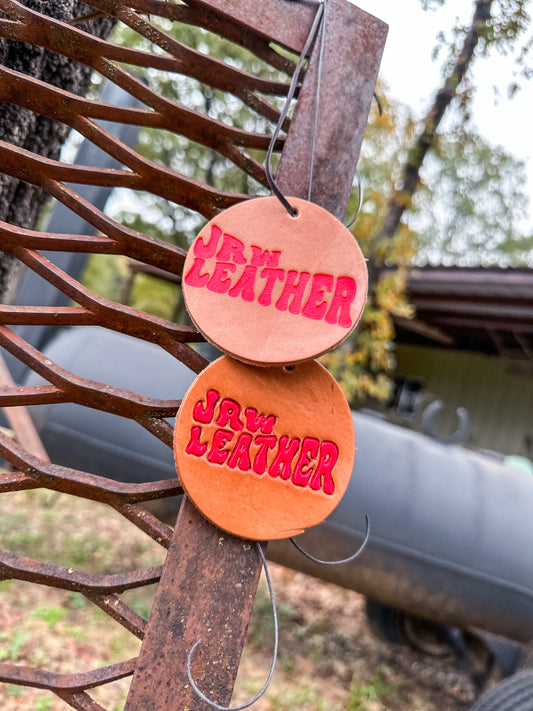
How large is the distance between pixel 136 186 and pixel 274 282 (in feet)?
1.04

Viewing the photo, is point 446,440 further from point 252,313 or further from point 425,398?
point 425,398

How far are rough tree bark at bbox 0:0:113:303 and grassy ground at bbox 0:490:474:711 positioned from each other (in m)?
1.40

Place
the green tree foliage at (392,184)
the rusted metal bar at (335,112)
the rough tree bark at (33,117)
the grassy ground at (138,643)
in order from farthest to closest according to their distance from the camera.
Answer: the green tree foliage at (392,184)
the grassy ground at (138,643)
the rough tree bark at (33,117)
the rusted metal bar at (335,112)

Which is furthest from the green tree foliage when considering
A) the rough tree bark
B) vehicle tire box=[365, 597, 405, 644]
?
vehicle tire box=[365, 597, 405, 644]

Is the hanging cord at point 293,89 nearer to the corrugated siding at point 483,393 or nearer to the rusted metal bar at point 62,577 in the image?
the rusted metal bar at point 62,577

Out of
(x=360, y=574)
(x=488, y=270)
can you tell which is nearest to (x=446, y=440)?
(x=360, y=574)

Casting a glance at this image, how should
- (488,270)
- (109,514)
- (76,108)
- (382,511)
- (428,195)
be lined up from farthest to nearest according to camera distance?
(428,195) → (488,270) → (109,514) → (382,511) → (76,108)

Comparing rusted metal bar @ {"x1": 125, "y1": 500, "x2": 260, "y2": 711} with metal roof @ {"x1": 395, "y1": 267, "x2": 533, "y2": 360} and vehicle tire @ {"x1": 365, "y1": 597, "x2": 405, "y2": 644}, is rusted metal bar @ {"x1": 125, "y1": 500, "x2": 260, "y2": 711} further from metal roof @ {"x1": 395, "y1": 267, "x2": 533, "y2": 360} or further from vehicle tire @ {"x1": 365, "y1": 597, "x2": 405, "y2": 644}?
metal roof @ {"x1": 395, "y1": 267, "x2": 533, "y2": 360}

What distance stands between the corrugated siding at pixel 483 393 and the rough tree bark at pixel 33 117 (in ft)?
21.1

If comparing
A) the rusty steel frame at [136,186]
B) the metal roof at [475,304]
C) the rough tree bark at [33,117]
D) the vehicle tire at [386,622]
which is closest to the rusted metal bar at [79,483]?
the rusty steel frame at [136,186]

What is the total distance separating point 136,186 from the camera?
2.85ft

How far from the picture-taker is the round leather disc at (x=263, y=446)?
73 centimetres

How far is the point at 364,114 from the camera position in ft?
2.88

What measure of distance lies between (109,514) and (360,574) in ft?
7.17
